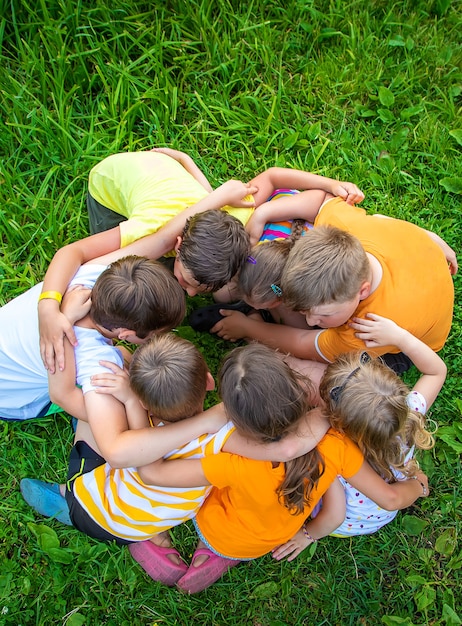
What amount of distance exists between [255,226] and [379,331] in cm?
94

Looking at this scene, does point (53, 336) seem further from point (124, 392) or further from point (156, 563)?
point (156, 563)

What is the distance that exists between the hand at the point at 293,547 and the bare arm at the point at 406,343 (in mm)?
961

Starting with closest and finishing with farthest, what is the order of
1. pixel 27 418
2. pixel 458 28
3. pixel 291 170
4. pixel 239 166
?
pixel 27 418 → pixel 291 170 → pixel 239 166 → pixel 458 28

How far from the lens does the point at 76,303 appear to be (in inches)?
100

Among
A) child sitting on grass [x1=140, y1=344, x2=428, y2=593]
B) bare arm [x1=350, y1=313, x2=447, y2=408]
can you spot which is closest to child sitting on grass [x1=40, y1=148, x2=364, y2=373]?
child sitting on grass [x1=140, y1=344, x2=428, y2=593]

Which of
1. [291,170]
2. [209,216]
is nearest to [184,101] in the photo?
[291,170]

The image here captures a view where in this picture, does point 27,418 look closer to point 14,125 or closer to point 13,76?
point 14,125

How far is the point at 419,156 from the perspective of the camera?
3.47 meters

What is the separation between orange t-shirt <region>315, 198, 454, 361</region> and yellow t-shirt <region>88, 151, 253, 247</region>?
2.43ft

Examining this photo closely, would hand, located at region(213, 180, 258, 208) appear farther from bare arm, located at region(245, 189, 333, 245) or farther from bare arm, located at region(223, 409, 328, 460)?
bare arm, located at region(223, 409, 328, 460)

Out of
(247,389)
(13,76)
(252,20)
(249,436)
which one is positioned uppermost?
(252,20)

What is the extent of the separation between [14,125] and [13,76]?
392mm

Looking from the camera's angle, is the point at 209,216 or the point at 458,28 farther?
the point at 458,28

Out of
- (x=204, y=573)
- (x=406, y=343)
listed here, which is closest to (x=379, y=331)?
(x=406, y=343)
